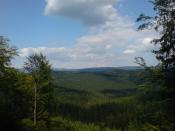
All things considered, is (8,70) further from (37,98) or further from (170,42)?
(37,98)

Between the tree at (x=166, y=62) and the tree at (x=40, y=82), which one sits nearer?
the tree at (x=166, y=62)

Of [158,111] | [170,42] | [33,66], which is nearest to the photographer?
[170,42]

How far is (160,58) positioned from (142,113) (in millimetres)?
3495

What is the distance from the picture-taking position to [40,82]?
141 ft

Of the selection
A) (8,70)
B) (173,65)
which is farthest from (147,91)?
(8,70)

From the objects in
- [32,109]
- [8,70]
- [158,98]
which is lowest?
[32,109]

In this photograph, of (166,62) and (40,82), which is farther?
(40,82)

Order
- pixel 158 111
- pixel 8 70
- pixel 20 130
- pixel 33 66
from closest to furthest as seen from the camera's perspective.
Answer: pixel 158 111 < pixel 8 70 < pixel 20 130 < pixel 33 66

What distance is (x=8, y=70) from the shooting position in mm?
25281

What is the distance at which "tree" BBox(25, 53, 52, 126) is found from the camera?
41.4 metres

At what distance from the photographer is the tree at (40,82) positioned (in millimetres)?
41438

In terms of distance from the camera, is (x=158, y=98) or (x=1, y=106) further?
(x=1, y=106)

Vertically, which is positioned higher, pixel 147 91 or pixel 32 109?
pixel 147 91

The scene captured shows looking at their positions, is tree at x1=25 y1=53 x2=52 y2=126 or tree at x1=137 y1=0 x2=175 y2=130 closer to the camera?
tree at x1=137 y1=0 x2=175 y2=130
